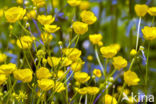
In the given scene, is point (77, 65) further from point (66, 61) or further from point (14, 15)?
point (14, 15)

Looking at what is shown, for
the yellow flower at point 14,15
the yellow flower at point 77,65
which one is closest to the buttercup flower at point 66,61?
the yellow flower at point 77,65

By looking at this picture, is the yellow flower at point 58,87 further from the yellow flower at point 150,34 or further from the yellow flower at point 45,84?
the yellow flower at point 150,34

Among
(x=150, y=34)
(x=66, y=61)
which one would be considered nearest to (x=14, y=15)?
(x=66, y=61)

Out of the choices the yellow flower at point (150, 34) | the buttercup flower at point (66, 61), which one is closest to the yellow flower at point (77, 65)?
the buttercup flower at point (66, 61)

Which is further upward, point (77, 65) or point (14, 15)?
point (14, 15)

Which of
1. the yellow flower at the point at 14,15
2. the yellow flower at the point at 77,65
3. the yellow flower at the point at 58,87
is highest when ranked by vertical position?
the yellow flower at the point at 14,15

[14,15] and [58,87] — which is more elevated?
[14,15]

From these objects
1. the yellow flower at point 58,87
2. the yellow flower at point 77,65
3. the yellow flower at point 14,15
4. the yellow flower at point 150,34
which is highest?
the yellow flower at point 14,15

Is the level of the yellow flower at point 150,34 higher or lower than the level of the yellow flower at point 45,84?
higher

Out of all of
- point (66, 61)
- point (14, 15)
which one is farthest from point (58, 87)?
point (14, 15)

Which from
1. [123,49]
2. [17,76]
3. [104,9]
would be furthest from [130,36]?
[17,76]

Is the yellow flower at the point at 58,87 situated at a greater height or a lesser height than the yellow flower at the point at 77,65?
lesser

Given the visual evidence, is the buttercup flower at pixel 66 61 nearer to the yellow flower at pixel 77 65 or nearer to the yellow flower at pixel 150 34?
the yellow flower at pixel 77 65
